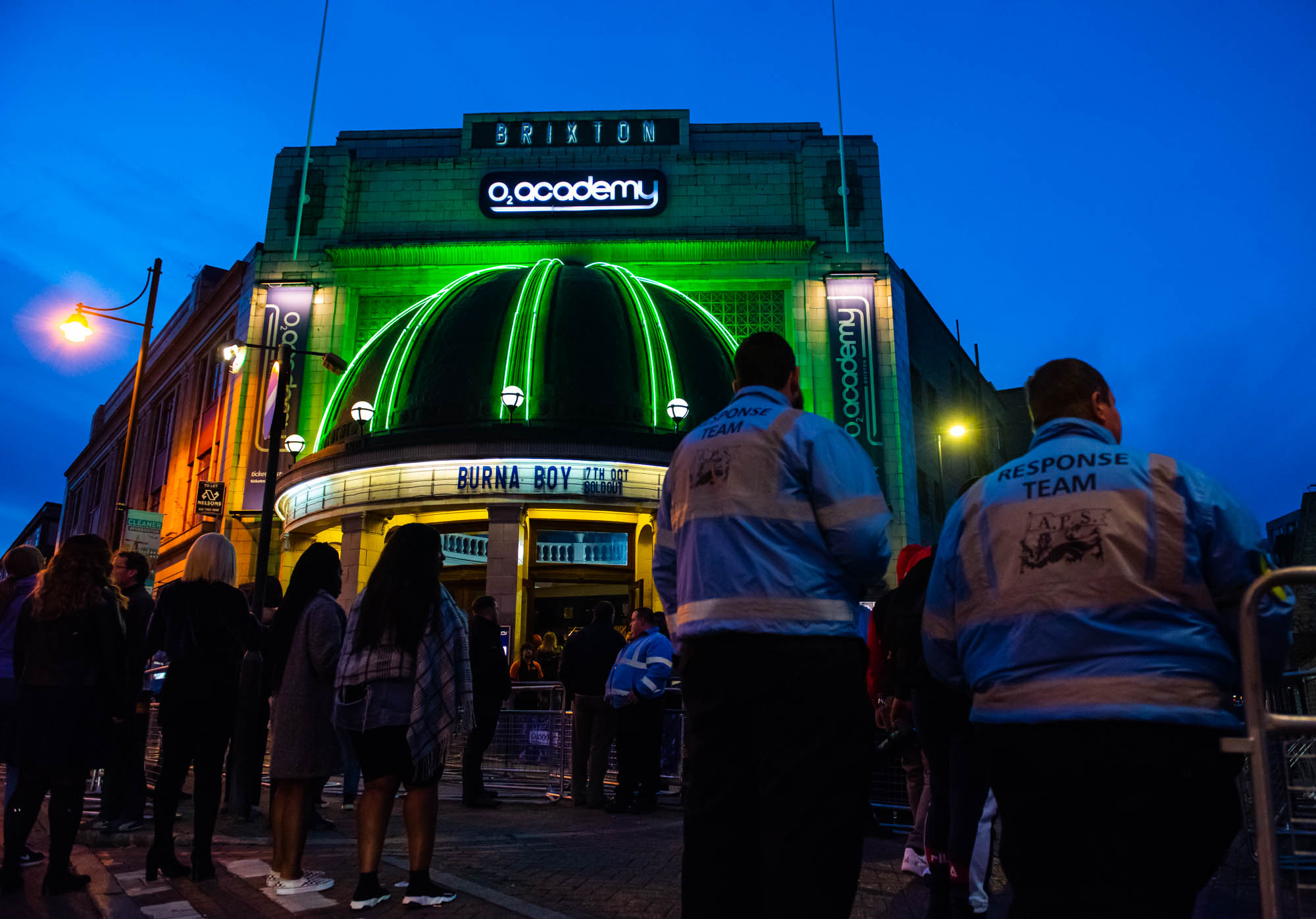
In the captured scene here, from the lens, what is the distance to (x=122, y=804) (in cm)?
773

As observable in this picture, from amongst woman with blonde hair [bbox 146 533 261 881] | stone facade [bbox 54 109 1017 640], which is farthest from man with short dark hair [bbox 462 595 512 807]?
stone facade [bbox 54 109 1017 640]

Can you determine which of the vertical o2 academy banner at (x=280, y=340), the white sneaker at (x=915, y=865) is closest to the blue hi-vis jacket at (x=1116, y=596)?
the white sneaker at (x=915, y=865)

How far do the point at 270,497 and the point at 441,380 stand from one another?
7252mm

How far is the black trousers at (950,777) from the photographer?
4.56m

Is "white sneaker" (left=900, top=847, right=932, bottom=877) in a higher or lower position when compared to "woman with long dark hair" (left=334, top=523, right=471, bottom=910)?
lower

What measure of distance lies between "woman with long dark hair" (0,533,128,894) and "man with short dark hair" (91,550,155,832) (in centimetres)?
87

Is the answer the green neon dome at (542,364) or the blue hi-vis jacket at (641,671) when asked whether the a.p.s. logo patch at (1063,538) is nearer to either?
the blue hi-vis jacket at (641,671)

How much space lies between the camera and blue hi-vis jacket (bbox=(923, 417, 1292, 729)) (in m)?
2.48

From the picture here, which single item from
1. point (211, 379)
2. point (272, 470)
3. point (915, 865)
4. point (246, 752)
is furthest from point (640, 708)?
point (211, 379)

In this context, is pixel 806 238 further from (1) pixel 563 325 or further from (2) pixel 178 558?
(2) pixel 178 558

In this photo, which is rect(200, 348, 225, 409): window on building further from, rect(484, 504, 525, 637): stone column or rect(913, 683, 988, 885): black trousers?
rect(913, 683, 988, 885): black trousers

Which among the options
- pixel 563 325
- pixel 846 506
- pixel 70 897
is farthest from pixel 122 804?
pixel 563 325

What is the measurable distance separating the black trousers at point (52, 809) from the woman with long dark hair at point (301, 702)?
1.20 m

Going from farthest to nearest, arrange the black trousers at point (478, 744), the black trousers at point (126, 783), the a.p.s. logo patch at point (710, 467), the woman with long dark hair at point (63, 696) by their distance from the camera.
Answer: the black trousers at point (478, 744) < the black trousers at point (126, 783) < the woman with long dark hair at point (63, 696) < the a.p.s. logo patch at point (710, 467)
